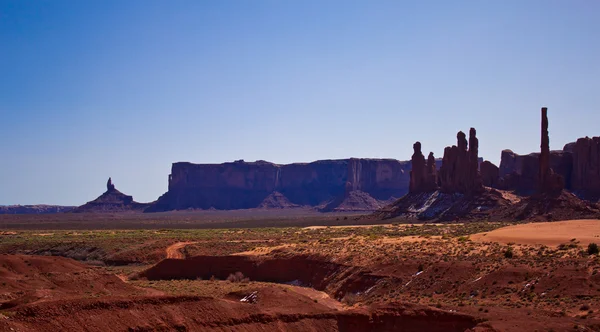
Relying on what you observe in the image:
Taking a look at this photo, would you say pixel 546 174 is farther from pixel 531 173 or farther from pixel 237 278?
pixel 237 278

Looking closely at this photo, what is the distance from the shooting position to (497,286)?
34594 millimetres

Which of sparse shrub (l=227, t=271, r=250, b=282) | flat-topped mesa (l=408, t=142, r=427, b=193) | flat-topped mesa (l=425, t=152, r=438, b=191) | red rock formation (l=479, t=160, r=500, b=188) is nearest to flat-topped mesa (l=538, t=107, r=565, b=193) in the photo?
red rock formation (l=479, t=160, r=500, b=188)

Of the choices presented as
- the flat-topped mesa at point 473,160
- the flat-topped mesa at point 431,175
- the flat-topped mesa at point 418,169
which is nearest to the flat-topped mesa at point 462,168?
the flat-topped mesa at point 473,160

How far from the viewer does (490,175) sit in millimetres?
107500

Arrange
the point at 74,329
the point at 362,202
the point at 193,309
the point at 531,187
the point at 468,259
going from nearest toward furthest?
the point at 74,329
the point at 193,309
the point at 468,259
the point at 531,187
the point at 362,202

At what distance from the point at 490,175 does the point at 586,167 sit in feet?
49.5

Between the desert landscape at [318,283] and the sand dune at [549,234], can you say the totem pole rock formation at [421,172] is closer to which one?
the desert landscape at [318,283]

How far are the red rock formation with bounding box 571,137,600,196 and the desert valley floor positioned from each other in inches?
1380

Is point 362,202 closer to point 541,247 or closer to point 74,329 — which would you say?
point 541,247

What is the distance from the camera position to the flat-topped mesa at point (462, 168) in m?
100

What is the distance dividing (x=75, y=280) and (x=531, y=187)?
79.8 meters

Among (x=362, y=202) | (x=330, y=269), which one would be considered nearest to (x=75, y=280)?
(x=330, y=269)

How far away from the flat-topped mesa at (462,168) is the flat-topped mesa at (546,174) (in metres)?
13.1

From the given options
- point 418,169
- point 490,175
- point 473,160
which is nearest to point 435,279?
point 473,160
